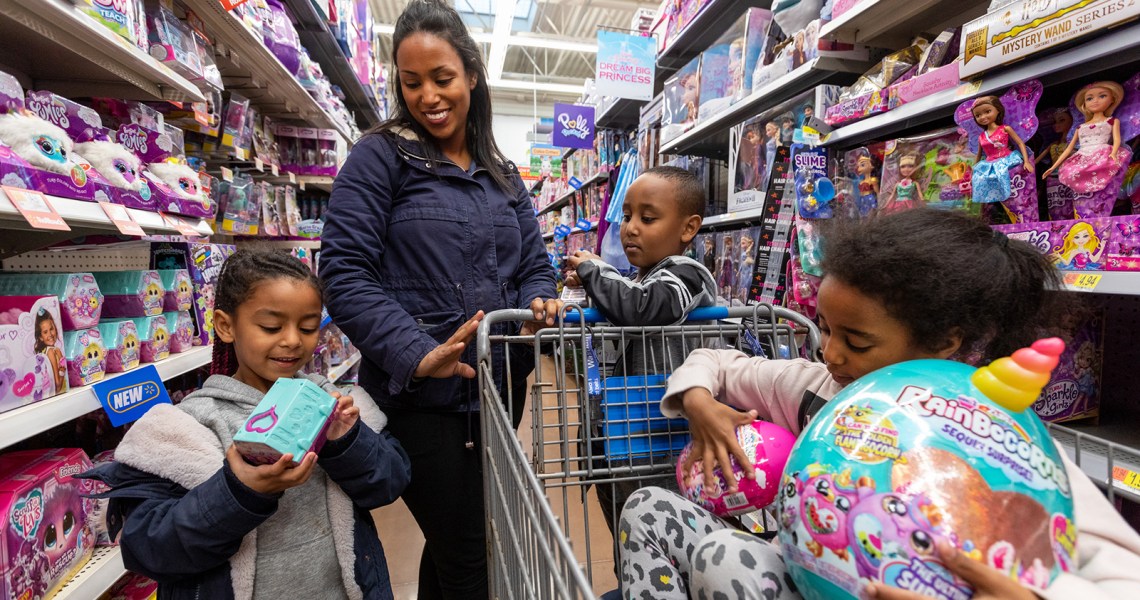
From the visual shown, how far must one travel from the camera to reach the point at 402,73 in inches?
47.6

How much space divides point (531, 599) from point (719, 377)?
57cm

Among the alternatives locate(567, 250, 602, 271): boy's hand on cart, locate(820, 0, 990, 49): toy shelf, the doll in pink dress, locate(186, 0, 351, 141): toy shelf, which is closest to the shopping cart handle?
locate(567, 250, 602, 271): boy's hand on cart

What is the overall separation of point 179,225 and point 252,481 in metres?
1.01

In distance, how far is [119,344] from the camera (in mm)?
1321

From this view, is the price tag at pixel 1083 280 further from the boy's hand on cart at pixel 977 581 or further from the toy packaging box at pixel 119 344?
the toy packaging box at pixel 119 344

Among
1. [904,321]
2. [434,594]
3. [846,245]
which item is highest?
[846,245]

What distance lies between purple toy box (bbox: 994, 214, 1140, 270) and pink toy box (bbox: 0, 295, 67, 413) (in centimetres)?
181

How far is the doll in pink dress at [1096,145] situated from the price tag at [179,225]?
205 cm

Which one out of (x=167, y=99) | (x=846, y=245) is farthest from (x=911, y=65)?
(x=167, y=99)

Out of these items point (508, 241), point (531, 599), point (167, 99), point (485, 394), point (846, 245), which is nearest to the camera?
point (531, 599)

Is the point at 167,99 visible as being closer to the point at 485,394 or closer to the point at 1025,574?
the point at 485,394

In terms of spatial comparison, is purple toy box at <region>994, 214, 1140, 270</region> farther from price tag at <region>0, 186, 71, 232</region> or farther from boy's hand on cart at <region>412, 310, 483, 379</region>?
price tag at <region>0, 186, 71, 232</region>

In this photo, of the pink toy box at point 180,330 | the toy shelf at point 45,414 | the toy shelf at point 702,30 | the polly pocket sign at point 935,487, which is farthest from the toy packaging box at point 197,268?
the toy shelf at point 702,30

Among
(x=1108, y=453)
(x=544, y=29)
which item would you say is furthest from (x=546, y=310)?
(x=544, y=29)
